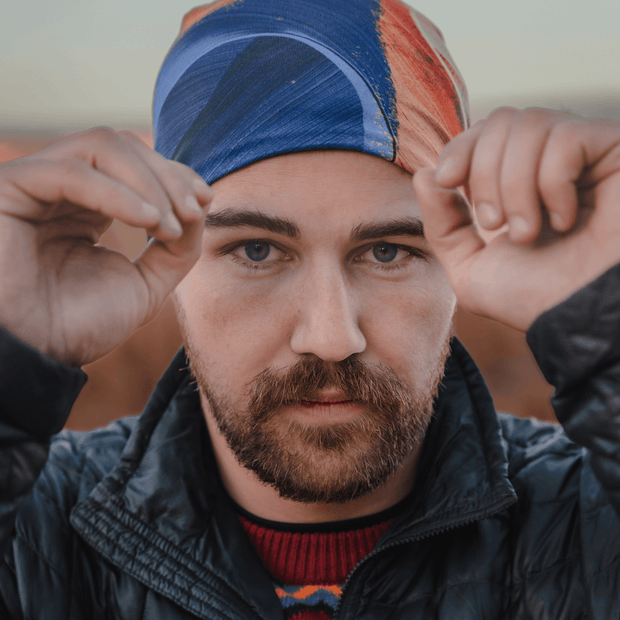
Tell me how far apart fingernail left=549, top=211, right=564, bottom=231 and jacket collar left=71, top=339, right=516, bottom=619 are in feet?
2.60

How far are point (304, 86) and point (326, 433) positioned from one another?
926mm

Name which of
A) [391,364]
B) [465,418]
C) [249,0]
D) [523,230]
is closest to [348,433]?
[391,364]

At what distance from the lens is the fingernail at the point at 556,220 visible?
3.51 ft

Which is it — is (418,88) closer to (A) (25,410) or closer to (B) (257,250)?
(B) (257,250)

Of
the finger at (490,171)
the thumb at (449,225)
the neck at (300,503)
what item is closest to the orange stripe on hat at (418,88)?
the thumb at (449,225)

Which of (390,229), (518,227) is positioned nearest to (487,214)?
(518,227)

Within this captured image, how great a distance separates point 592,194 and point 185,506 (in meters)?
1.28

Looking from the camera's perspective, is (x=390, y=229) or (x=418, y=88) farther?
(x=418, y=88)

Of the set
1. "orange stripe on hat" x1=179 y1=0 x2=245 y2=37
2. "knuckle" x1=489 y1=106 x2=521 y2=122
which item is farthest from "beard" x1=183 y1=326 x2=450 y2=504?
"orange stripe on hat" x1=179 y1=0 x2=245 y2=37

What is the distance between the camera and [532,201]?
1.05 m

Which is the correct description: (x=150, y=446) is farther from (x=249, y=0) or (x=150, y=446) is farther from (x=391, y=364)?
(x=249, y=0)

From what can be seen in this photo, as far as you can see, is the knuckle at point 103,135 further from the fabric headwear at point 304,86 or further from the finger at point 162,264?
the fabric headwear at point 304,86

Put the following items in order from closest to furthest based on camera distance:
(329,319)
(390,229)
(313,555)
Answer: (329,319) → (390,229) → (313,555)

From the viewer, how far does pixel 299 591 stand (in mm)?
1691
